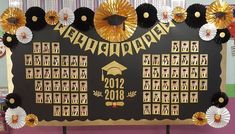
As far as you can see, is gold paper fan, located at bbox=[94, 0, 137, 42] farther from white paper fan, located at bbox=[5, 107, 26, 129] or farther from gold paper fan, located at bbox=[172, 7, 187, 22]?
white paper fan, located at bbox=[5, 107, 26, 129]

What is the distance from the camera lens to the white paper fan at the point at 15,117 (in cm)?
173

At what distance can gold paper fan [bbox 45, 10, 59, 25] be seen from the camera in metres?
1.69

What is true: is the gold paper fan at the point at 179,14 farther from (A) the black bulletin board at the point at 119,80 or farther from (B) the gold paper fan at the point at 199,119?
(B) the gold paper fan at the point at 199,119

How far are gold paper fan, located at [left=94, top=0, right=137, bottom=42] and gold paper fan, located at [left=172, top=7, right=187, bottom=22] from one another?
23 centimetres

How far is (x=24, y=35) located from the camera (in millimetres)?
1688

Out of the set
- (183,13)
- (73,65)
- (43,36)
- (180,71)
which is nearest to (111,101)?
(73,65)

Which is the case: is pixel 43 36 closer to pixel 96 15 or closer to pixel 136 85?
pixel 96 15

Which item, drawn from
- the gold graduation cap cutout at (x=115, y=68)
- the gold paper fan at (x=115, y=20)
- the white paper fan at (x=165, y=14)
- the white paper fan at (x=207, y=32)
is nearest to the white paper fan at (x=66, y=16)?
the gold paper fan at (x=115, y=20)

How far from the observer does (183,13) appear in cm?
168

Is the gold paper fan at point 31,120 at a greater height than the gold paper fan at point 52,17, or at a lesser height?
lesser

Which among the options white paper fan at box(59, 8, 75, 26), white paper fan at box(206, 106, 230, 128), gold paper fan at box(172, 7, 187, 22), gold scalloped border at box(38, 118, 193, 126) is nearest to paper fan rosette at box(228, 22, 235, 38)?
gold paper fan at box(172, 7, 187, 22)

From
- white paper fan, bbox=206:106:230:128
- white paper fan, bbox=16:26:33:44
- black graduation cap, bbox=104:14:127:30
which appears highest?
black graduation cap, bbox=104:14:127:30

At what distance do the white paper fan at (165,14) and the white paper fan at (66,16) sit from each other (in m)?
0.50

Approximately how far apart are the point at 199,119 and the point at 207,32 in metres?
0.51
